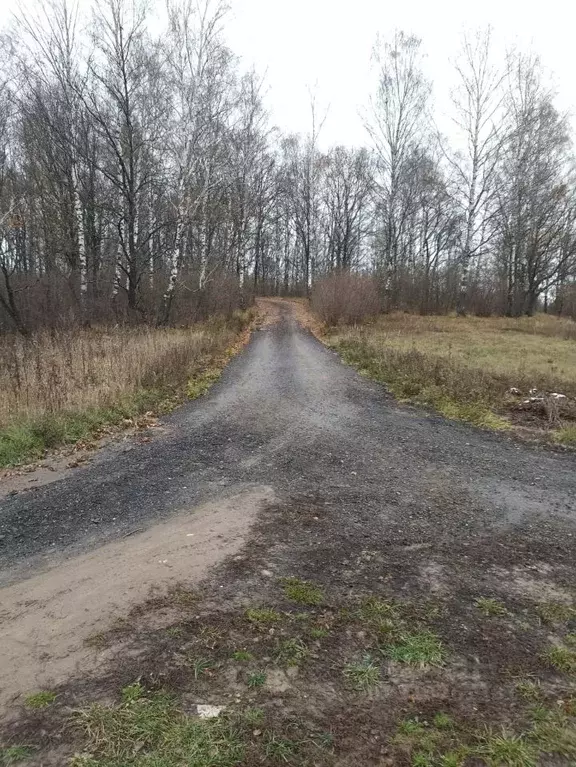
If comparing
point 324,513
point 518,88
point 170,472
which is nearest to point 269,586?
point 324,513

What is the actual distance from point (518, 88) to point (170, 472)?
98.3ft

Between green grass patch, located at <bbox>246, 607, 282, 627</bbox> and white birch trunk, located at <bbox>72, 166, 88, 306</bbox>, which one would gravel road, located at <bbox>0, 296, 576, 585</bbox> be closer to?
green grass patch, located at <bbox>246, 607, 282, 627</bbox>

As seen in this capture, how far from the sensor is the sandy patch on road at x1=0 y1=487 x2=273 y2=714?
2.66 metres

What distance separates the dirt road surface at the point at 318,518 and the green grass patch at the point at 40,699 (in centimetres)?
9

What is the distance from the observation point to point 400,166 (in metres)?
25.4

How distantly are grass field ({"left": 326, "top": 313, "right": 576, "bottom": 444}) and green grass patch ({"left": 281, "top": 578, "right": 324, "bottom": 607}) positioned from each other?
518 cm

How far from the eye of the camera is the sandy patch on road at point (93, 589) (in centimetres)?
266

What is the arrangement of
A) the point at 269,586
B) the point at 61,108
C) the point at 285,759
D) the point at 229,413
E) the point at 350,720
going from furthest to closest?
the point at 61,108 < the point at 229,413 < the point at 269,586 < the point at 350,720 < the point at 285,759

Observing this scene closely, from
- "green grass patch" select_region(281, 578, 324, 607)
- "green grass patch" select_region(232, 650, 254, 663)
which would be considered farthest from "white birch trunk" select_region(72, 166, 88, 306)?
"green grass patch" select_region(232, 650, 254, 663)

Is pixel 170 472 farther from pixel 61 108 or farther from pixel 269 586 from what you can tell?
pixel 61 108

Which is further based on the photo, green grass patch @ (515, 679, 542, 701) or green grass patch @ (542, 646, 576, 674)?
green grass patch @ (542, 646, 576, 674)

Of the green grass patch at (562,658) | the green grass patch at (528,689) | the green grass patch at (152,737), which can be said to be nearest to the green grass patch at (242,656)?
the green grass patch at (152,737)

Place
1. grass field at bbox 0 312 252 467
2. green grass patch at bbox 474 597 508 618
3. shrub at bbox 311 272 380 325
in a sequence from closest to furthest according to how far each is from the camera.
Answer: green grass patch at bbox 474 597 508 618
grass field at bbox 0 312 252 467
shrub at bbox 311 272 380 325

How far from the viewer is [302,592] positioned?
3.30 m
